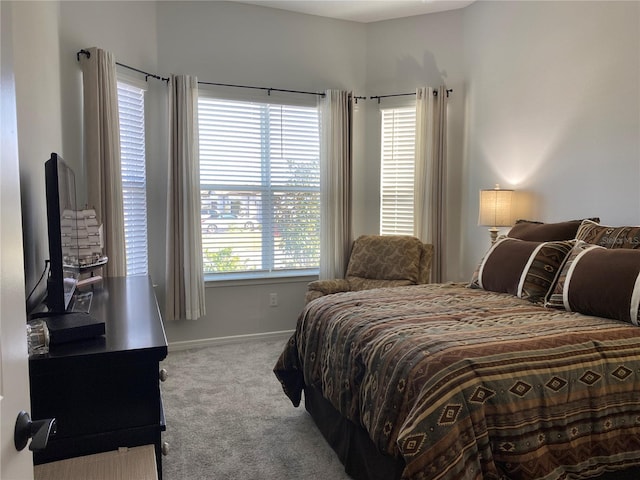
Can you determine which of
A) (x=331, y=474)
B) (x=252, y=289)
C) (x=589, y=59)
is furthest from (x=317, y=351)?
(x=589, y=59)

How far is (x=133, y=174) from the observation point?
12.3ft

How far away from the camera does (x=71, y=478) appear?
50.4 inches

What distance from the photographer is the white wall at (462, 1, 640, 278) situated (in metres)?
2.82

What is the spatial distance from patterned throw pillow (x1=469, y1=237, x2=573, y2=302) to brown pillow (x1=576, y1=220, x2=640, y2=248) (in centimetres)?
11

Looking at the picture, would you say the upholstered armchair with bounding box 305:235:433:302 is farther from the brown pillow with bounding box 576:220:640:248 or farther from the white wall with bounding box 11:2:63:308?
the white wall with bounding box 11:2:63:308

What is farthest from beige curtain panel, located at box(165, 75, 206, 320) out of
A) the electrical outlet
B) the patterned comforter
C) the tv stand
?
the tv stand

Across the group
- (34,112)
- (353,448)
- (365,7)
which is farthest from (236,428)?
(365,7)

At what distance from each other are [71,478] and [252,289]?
3.04 m

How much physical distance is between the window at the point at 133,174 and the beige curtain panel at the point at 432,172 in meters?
2.43

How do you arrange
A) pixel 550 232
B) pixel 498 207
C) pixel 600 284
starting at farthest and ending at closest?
pixel 498 207 → pixel 550 232 → pixel 600 284

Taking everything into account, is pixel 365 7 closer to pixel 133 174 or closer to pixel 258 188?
pixel 258 188

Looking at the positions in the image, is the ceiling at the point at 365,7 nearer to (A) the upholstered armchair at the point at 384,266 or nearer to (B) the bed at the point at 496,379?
(A) the upholstered armchair at the point at 384,266

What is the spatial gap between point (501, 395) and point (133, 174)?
3.26m

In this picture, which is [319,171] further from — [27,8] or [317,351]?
[27,8]
